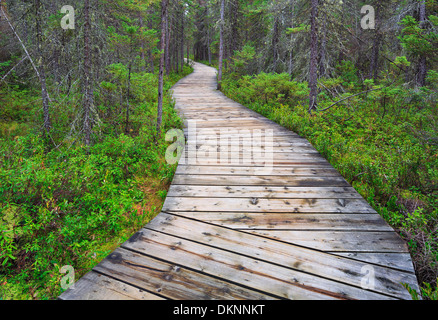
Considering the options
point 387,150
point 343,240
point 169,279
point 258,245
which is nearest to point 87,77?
point 169,279

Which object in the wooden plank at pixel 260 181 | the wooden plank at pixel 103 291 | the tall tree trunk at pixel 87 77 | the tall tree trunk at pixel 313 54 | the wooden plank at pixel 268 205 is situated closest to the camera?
the wooden plank at pixel 103 291

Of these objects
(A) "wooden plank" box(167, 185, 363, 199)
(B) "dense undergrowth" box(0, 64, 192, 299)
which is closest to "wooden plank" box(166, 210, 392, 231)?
(A) "wooden plank" box(167, 185, 363, 199)

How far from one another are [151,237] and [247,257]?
48.7 inches

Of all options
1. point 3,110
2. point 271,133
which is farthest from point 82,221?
point 3,110

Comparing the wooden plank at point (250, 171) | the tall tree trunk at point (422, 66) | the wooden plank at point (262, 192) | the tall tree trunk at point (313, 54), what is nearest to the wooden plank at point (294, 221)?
the wooden plank at point (262, 192)

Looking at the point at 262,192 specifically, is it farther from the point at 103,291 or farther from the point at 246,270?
the point at 103,291

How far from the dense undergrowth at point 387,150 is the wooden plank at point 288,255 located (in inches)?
13.0

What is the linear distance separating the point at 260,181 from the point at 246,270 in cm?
218

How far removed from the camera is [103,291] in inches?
90.7

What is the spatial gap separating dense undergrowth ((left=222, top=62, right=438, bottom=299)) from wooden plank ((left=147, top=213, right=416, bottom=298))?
0.33 metres

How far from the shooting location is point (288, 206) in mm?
3801

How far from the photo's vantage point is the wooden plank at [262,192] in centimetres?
409

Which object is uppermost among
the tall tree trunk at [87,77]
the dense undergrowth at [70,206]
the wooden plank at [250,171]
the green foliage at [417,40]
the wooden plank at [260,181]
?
the green foliage at [417,40]

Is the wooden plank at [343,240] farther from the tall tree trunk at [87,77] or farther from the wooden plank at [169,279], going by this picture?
the tall tree trunk at [87,77]
